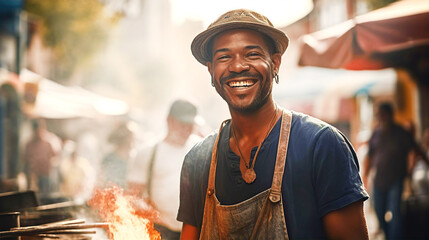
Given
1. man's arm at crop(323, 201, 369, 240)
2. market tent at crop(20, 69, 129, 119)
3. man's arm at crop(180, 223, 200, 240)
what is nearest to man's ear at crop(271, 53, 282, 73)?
man's arm at crop(323, 201, 369, 240)

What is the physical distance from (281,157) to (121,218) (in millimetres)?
1370

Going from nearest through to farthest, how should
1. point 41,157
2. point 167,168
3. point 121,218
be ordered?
point 121,218, point 167,168, point 41,157

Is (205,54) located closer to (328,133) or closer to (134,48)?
(328,133)

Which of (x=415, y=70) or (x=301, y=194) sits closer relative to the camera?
Result: (x=301, y=194)

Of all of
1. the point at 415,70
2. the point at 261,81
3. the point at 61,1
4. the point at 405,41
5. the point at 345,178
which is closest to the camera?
the point at 345,178

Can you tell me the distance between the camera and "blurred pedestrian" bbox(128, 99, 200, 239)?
13.7ft

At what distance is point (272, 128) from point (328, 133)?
1.09ft

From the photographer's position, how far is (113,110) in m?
13.6

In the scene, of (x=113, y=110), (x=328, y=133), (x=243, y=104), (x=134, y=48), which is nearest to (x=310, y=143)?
(x=328, y=133)

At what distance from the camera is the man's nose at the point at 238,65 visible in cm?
226

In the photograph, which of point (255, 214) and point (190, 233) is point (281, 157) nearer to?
point (255, 214)

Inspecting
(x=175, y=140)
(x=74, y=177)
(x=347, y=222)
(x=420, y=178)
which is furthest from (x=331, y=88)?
(x=347, y=222)

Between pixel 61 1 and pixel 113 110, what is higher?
pixel 61 1

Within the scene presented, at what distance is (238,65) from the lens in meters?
2.28
